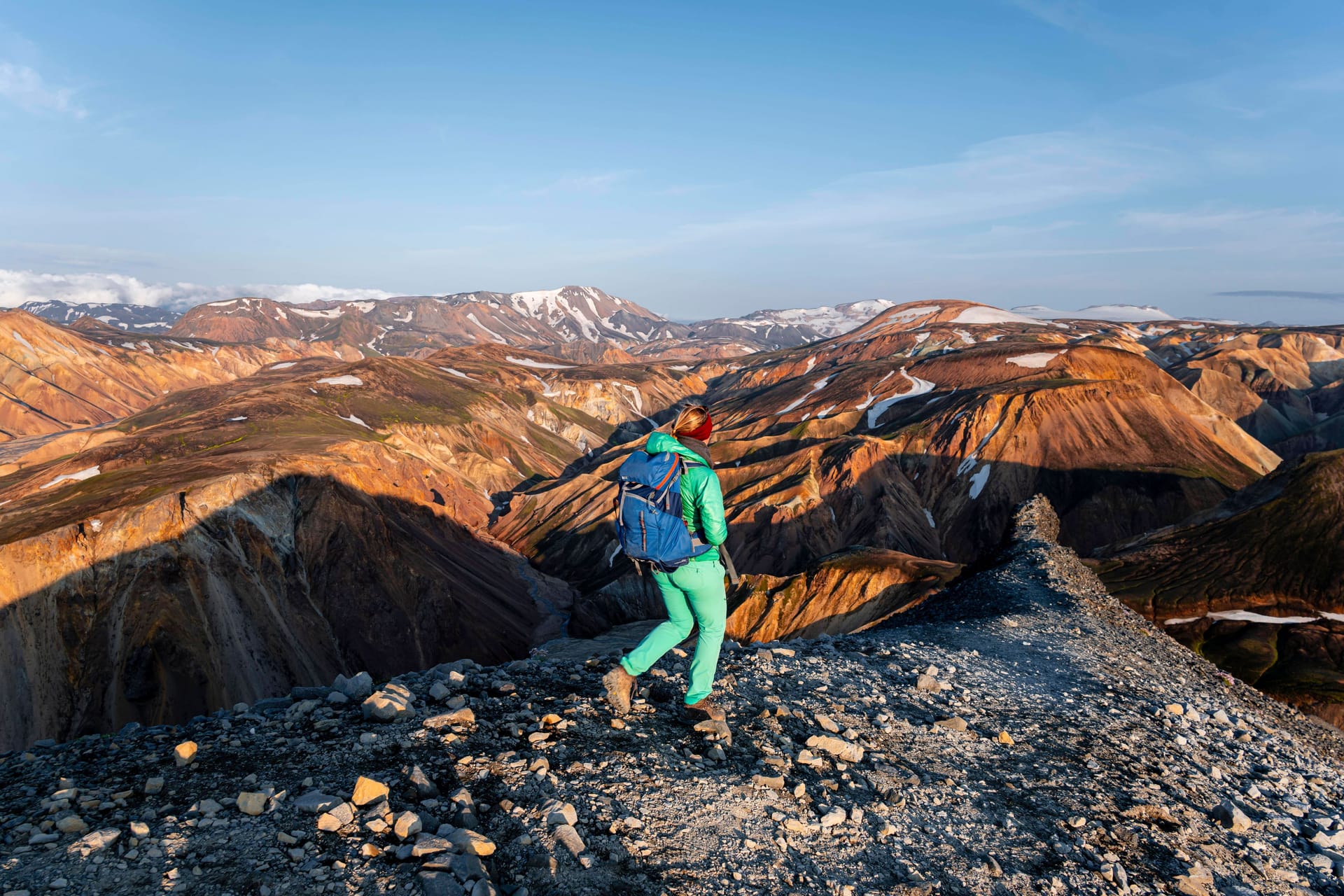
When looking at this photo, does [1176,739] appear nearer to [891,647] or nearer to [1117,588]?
[891,647]

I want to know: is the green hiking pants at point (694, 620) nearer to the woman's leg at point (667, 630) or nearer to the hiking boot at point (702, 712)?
the woman's leg at point (667, 630)

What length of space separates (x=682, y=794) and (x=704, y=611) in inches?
70.5

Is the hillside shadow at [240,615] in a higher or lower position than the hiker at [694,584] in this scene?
lower

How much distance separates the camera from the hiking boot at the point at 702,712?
24.9 ft

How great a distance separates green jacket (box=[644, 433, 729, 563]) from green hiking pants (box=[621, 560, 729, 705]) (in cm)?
21

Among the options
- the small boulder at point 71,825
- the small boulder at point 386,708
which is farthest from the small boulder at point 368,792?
the small boulder at point 71,825


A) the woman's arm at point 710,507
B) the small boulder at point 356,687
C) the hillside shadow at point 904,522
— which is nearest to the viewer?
the woman's arm at point 710,507

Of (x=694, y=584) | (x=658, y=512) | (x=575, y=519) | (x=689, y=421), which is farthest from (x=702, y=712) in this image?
(x=575, y=519)

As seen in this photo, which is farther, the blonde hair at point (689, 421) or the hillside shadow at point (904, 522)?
the hillside shadow at point (904, 522)

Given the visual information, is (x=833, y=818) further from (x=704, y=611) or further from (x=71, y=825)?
(x=71, y=825)

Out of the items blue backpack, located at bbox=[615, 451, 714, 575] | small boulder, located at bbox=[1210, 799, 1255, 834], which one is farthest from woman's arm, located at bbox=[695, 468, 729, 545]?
small boulder, located at bbox=[1210, 799, 1255, 834]

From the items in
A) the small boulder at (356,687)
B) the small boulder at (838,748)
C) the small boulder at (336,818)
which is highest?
the small boulder at (336,818)

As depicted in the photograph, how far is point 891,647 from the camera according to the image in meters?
11.6

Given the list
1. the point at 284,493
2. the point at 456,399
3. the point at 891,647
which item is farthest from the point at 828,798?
the point at 456,399
